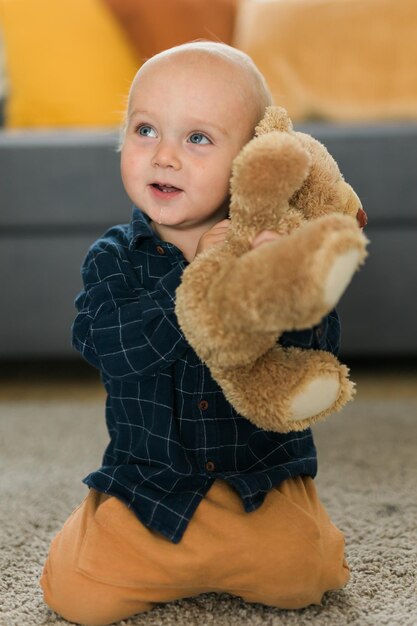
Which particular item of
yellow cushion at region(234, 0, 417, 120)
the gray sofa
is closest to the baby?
the gray sofa

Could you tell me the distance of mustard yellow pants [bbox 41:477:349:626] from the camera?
0.92 metres

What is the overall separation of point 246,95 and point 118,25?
1.46m

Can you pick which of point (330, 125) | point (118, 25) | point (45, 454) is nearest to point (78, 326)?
point (45, 454)

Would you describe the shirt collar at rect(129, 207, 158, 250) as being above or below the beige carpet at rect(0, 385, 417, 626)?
→ above

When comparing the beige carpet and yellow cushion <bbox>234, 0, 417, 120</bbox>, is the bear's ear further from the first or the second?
yellow cushion <bbox>234, 0, 417, 120</bbox>

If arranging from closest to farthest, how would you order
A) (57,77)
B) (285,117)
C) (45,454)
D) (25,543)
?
(285,117) < (25,543) < (45,454) < (57,77)

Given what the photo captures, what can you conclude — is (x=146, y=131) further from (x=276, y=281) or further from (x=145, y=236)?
(x=276, y=281)

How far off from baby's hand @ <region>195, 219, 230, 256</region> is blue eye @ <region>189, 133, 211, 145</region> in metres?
0.09

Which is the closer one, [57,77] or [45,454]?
[45,454]

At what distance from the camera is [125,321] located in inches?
36.8

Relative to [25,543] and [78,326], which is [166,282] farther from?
[25,543]

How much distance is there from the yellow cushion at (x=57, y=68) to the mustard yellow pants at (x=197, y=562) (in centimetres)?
145

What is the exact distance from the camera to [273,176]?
0.82 m

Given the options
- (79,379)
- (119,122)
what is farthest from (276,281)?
(119,122)
